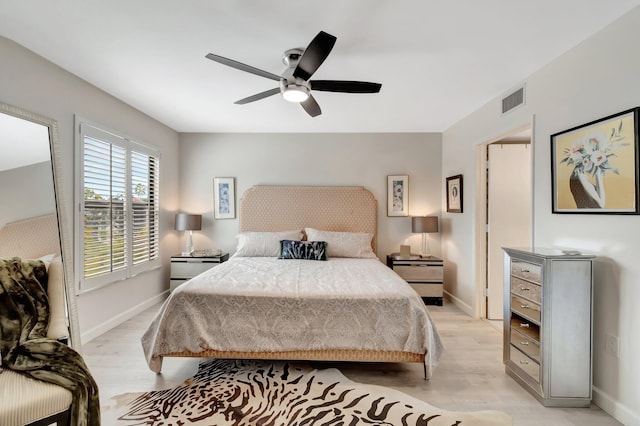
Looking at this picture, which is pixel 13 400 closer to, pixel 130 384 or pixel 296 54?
pixel 130 384

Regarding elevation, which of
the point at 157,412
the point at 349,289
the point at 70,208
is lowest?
the point at 157,412

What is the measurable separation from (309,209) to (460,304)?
2539 millimetres

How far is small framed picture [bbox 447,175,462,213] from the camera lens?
13.0 feet

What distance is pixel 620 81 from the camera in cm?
189

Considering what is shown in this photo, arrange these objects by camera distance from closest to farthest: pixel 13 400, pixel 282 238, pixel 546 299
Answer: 1. pixel 13 400
2. pixel 546 299
3. pixel 282 238

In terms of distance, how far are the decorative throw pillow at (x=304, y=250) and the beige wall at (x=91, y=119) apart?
73.4 inches

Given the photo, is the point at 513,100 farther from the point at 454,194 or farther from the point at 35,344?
the point at 35,344

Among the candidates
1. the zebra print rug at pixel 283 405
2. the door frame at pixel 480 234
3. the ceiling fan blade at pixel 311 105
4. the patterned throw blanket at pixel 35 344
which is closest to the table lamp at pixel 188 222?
the patterned throw blanket at pixel 35 344

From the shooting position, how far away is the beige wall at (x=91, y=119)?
7.45 feet

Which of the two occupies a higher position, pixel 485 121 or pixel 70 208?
pixel 485 121

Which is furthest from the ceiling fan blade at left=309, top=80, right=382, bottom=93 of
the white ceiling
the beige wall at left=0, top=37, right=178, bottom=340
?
the beige wall at left=0, top=37, right=178, bottom=340

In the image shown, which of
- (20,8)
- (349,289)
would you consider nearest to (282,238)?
(349,289)

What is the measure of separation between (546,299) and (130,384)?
10.2 feet

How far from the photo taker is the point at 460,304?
13.1 ft
